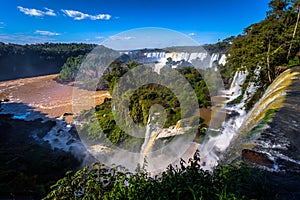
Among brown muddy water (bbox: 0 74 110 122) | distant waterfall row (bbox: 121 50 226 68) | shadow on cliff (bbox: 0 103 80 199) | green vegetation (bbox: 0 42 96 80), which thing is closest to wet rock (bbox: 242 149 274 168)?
shadow on cliff (bbox: 0 103 80 199)

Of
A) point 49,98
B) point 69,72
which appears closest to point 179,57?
point 49,98

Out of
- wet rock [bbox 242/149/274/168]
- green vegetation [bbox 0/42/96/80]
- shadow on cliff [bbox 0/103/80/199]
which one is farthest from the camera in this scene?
green vegetation [bbox 0/42/96/80]

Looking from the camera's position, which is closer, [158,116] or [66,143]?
[158,116]

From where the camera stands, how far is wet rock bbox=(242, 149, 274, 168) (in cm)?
224

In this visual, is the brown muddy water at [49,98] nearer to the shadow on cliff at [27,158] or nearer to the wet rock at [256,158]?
the shadow on cliff at [27,158]

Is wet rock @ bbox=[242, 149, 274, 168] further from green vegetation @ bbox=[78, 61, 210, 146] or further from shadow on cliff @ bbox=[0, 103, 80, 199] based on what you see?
green vegetation @ bbox=[78, 61, 210, 146]

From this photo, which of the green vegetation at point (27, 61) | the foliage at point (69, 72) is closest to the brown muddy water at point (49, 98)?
the foliage at point (69, 72)

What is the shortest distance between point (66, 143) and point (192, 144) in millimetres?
11230

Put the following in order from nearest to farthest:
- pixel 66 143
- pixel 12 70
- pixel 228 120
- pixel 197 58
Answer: pixel 228 120
pixel 66 143
pixel 197 58
pixel 12 70

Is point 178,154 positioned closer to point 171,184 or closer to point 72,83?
point 171,184

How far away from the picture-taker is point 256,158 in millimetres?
2352

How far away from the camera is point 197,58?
29.8 m

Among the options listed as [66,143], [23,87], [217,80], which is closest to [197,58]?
[217,80]

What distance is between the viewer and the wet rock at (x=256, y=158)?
2.24 m
